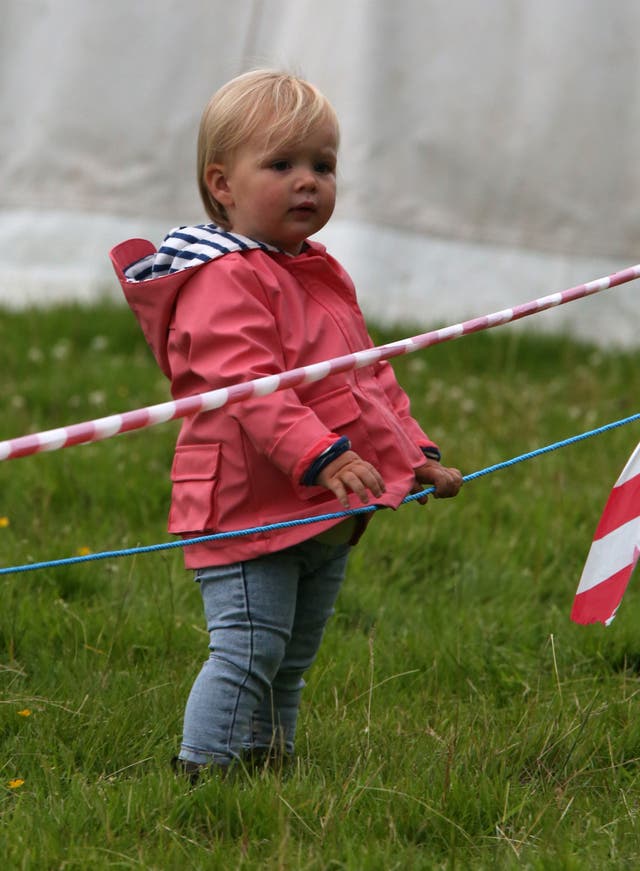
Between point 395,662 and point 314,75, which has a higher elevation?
point 314,75

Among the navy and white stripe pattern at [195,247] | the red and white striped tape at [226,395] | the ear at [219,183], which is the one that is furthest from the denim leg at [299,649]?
the ear at [219,183]

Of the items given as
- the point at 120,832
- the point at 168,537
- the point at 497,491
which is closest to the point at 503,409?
the point at 497,491

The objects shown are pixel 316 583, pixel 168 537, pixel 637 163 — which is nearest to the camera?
pixel 316 583

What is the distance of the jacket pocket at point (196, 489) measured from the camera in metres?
2.95

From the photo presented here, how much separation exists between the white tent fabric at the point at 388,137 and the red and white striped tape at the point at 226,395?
5008 millimetres

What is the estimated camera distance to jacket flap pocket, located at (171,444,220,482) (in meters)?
2.96

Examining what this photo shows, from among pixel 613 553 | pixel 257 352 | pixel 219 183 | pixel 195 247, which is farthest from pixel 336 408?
pixel 613 553

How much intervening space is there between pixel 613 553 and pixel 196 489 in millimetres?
922

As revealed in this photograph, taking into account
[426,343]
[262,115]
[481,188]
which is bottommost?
[481,188]

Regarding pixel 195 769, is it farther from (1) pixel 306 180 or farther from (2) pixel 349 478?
(1) pixel 306 180

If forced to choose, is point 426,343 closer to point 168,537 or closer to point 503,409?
point 168,537

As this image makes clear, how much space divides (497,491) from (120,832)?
2.82m

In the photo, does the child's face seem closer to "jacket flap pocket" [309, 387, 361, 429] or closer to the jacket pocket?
"jacket flap pocket" [309, 387, 361, 429]

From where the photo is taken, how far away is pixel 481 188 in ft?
28.4
